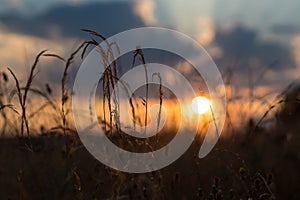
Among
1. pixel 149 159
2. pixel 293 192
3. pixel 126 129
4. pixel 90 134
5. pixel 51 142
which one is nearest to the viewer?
pixel 126 129

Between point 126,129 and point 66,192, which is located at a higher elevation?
point 126,129

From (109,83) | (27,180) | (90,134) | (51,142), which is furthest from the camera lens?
(27,180)

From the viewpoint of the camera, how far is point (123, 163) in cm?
216

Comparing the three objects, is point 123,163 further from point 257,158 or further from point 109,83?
point 257,158

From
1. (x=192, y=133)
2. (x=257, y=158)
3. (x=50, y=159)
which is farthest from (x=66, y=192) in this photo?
(x=257, y=158)

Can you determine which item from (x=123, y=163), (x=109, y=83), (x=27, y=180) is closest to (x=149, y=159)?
(x=123, y=163)

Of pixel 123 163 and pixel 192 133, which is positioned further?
pixel 192 133

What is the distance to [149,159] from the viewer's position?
7.42 ft

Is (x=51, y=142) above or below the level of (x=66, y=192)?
above

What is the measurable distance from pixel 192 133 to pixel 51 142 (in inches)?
46.2

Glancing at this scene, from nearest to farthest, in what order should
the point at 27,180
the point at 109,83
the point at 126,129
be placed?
the point at 109,83, the point at 126,129, the point at 27,180

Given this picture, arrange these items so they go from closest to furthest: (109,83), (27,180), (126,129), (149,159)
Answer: (109,83) < (126,129) < (149,159) < (27,180)

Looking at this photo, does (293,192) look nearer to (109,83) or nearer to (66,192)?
(66,192)

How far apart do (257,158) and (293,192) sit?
366mm
